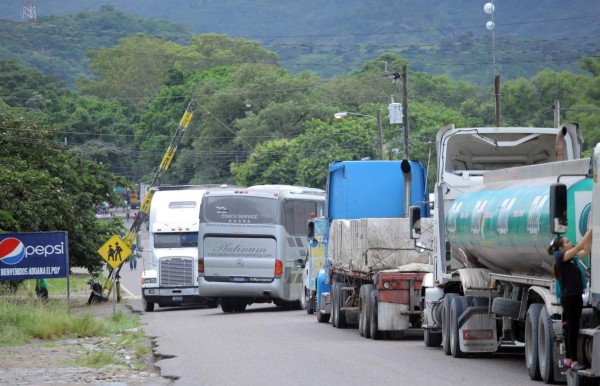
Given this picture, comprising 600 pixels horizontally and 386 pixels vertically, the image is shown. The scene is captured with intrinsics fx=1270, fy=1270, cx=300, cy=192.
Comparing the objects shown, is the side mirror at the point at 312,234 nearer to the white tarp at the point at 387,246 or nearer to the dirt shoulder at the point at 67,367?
the dirt shoulder at the point at 67,367

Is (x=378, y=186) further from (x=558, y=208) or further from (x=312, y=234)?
(x=558, y=208)

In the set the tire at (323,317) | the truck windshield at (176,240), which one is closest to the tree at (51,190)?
the truck windshield at (176,240)

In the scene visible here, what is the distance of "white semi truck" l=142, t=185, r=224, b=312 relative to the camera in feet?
136

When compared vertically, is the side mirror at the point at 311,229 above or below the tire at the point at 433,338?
above

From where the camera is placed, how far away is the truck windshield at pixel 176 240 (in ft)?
138

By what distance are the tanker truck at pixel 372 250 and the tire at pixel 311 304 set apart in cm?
231

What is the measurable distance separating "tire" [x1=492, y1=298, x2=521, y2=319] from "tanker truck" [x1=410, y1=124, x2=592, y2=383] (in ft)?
0.04

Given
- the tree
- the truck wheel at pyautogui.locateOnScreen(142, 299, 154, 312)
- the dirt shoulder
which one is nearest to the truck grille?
the truck wheel at pyautogui.locateOnScreen(142, 299, 154, 312)

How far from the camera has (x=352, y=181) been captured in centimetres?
2756

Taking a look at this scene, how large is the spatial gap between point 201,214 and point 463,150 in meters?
16.5

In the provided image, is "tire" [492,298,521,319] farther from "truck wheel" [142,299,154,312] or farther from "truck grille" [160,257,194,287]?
"truck wheel" [142,299,154,312]

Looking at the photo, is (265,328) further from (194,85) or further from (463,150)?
(194,85)

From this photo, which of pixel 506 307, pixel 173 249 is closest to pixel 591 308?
pixel 506 307

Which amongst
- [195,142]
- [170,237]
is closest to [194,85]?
[195,142]
